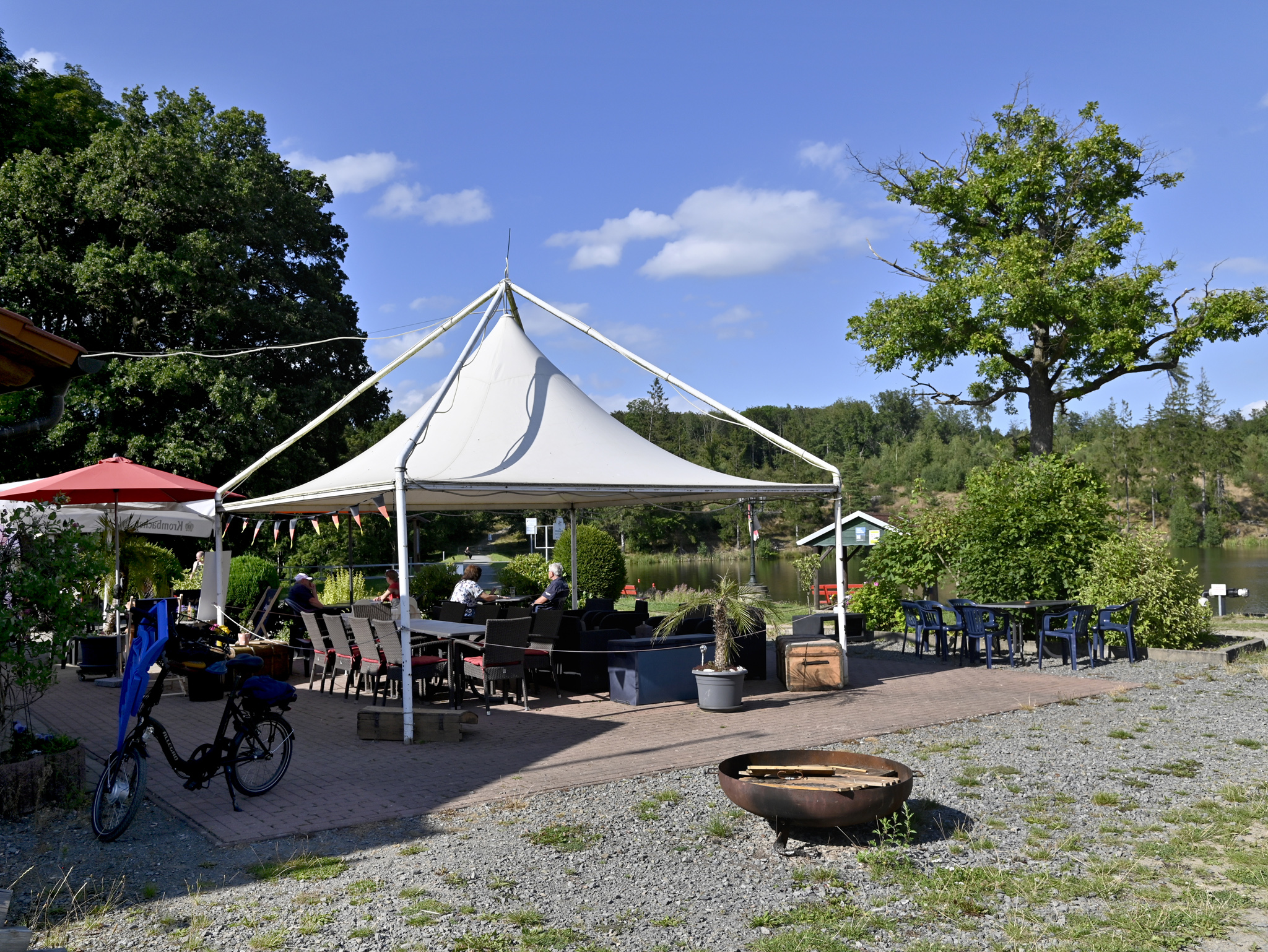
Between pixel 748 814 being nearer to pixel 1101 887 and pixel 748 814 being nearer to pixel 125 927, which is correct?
pixel 1101 887

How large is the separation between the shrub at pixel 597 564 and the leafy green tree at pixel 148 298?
6.60 metres

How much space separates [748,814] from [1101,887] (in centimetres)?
194

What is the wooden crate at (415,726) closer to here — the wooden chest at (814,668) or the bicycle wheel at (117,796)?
the bicycle wheel at (117,796)

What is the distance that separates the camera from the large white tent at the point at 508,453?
8.55 meters

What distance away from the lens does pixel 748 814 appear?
574 centimetres

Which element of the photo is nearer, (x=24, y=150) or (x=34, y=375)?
(x=34, y=375)

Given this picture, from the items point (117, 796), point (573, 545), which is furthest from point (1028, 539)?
point (117, 796)

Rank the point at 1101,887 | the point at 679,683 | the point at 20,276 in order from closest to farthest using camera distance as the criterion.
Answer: the point at 1101,887 < the point at 679,683 < the point at 20,276

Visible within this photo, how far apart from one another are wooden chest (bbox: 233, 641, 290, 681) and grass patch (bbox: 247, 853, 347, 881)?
628cm

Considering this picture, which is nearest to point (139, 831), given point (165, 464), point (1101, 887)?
point (1101, 887)

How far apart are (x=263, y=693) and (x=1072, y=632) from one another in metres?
9.17

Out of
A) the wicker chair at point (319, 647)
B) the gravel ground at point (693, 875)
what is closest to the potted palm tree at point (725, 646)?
the gravel ground at point (693, 875)

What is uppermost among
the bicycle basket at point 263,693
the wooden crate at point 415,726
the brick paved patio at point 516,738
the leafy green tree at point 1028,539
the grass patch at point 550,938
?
the leafy green tree at point 1028,539

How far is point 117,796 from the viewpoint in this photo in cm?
527
